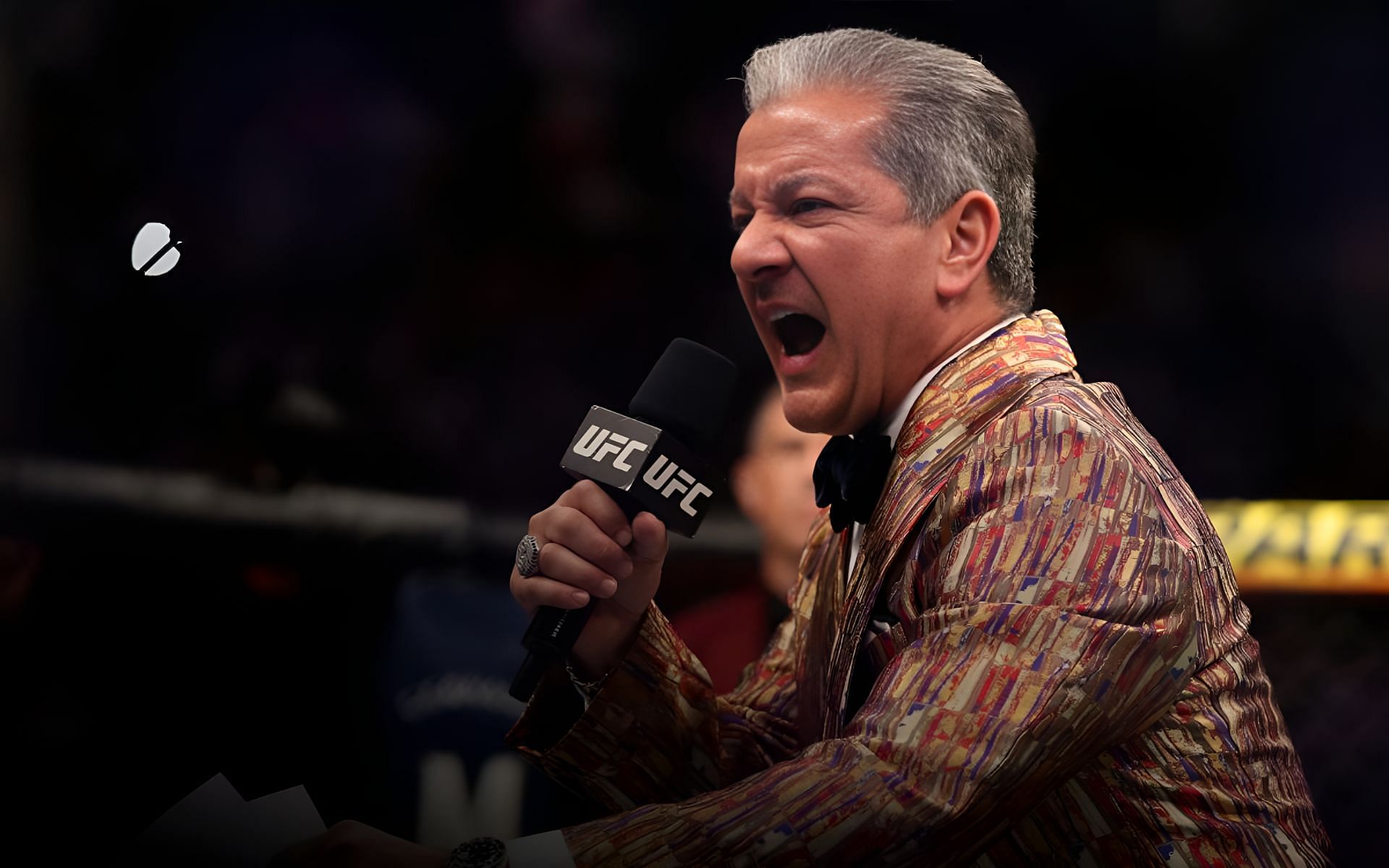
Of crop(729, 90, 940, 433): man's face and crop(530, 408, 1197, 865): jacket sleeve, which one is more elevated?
crop(729, 90, 940, 433): man's face

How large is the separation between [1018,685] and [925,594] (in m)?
0.19

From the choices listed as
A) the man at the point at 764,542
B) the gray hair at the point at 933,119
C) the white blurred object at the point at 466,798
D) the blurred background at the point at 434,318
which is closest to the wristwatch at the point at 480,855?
the gray hair at the point at 933,119

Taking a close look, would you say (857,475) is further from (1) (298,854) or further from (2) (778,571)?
(2) (778,571)

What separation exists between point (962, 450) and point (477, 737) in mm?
1564

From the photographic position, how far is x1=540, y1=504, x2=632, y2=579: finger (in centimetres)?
116

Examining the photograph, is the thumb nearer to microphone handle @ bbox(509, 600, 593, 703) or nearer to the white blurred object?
microphone handle @ bbox(509, 600, 593, 703)

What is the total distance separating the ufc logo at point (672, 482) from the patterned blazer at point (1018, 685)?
7.4 inches

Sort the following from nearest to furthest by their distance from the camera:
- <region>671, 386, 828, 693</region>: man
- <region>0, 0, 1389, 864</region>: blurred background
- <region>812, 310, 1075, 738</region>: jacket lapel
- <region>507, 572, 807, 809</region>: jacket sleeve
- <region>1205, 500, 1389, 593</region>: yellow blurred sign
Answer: <region>812, 310, 1075, 738</region>: jacket lapel → <region>507, 572, 807, 809</region>: jacket sleeve → <region>0, 0, 1389, 864</region>: blurred background → <region>1205, 500, 1389, 593</region>: yellow blurred sign → <region>671, 386, 828, 693</region>: man

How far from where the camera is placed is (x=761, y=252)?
1.26 meters

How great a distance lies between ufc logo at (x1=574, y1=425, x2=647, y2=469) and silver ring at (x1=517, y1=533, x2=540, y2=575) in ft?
0.38

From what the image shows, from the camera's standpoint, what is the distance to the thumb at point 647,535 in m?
1.17

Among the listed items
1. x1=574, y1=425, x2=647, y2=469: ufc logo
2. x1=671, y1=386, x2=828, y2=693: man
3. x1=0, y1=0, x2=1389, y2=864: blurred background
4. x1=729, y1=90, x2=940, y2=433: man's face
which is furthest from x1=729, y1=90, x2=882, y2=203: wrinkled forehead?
x1=671, y1=386, x2=828, y2=693: man

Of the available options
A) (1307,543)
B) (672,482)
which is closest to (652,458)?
(672,482)

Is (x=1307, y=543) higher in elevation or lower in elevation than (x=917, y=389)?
lower
